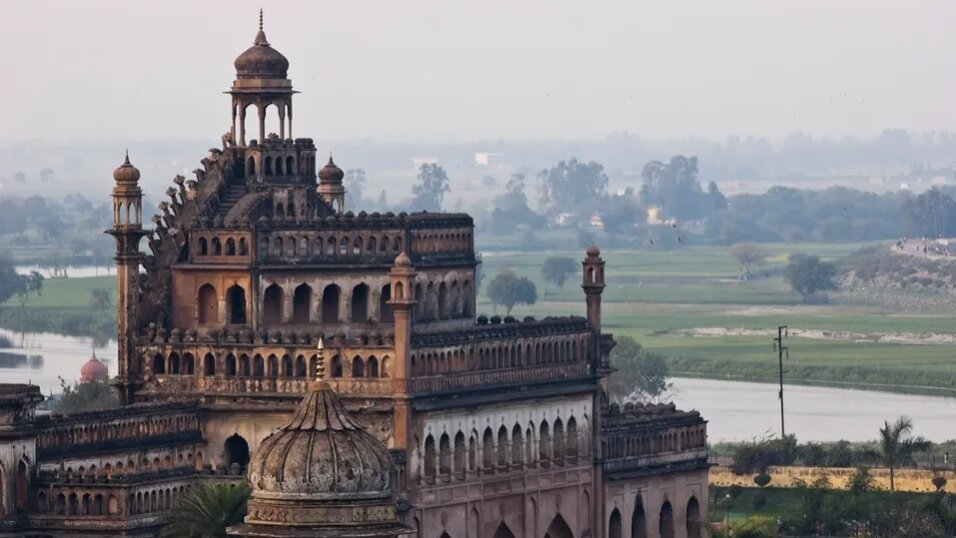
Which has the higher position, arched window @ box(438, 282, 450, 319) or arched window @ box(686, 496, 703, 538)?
arched window @ box(438, 282, 450, 319)

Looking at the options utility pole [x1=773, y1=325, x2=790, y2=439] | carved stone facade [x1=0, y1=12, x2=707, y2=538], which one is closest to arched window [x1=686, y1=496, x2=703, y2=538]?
carved stone facade [x1=0, y1=12, x2=707, y2=538]

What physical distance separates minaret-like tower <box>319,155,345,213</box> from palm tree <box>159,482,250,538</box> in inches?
847

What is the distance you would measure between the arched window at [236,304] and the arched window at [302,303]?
111 cm

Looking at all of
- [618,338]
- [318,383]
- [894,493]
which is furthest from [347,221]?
[618,338]

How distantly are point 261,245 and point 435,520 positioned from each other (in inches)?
274

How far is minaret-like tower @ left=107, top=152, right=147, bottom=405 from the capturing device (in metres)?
91.9

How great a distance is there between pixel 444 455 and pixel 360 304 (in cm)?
394

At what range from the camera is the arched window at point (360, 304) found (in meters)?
92.8

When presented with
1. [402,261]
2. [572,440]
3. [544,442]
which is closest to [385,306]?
[402,261]

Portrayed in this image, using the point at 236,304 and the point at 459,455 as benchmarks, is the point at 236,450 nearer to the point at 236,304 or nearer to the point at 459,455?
the point at 236,304

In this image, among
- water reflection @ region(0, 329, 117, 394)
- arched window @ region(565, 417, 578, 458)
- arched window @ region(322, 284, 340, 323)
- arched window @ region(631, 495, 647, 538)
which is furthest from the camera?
water reflection @ region(0, 329, 117, 394)

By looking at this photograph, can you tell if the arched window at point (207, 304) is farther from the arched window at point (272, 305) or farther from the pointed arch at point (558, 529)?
the pointed arch at point (558, 529)

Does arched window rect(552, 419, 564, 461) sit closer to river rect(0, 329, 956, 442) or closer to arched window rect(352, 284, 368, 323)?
arched window rect(352, 284, 368, 323)

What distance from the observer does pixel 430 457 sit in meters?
90.7
